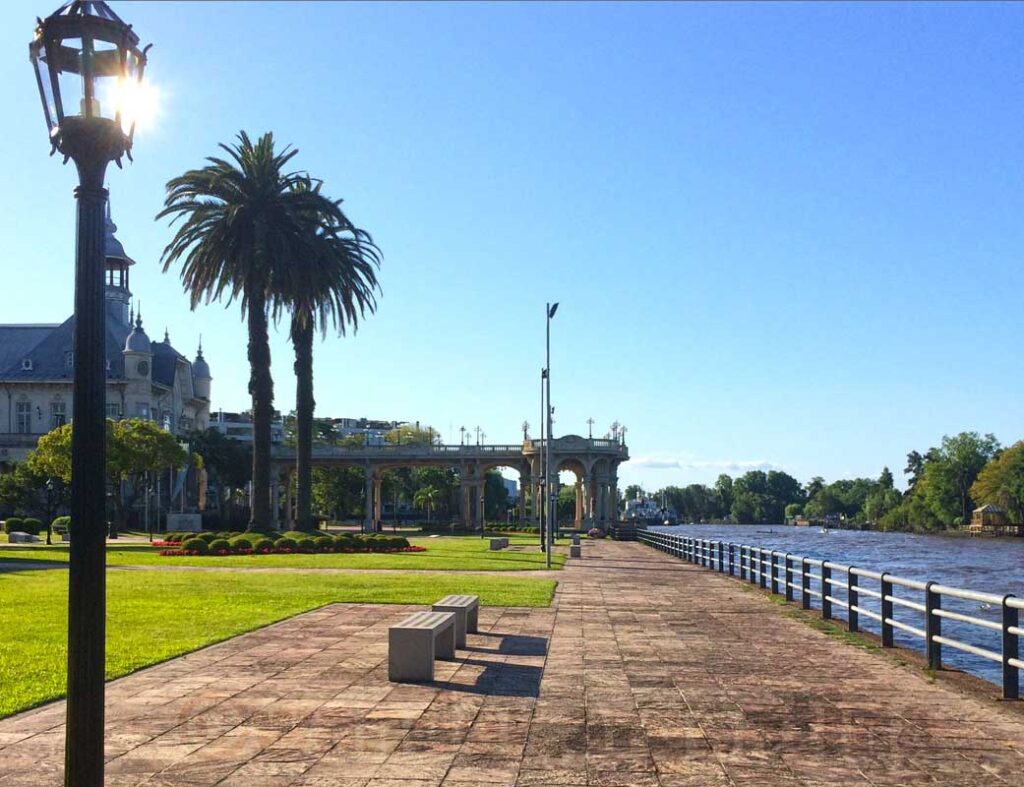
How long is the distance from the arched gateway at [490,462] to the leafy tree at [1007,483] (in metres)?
54.9

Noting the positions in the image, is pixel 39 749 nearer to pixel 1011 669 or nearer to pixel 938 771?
pixel 938 771

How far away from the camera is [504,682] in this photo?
36.1ft

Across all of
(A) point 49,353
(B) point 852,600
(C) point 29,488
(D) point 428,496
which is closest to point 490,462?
(D) point 428,496

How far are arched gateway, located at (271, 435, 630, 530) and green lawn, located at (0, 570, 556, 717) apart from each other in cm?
6208

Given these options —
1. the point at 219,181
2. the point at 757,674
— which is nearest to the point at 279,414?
the point at 219,181

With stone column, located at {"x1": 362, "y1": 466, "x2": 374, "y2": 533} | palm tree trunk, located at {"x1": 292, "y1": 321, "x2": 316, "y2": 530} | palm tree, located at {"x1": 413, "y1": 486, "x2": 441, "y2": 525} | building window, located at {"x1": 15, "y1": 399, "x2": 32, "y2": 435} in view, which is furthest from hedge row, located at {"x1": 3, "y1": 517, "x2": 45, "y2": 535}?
palm tree, located at {"x1": 413, "y1": 486, "x2": 441, "y2": 525}

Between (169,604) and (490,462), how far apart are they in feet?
250

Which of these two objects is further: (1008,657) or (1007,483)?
(1007,483)

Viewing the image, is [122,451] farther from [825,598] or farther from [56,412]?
[825,598]

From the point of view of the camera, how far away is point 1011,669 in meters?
10.4

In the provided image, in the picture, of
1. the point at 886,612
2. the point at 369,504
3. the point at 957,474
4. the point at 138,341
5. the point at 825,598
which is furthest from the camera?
the point at 957,474

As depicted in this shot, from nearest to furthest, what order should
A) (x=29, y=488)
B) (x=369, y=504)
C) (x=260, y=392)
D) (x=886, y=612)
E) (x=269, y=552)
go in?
(x=886, y=612)
(x=269, y=552)
(x=260, y=392)
(x=29, y=488)
(x=369, y=504)

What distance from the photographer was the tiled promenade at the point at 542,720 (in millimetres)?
7359

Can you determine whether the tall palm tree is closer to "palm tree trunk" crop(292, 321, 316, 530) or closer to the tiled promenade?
"palm tree trunk" crop(292, 321, 316, 530)
